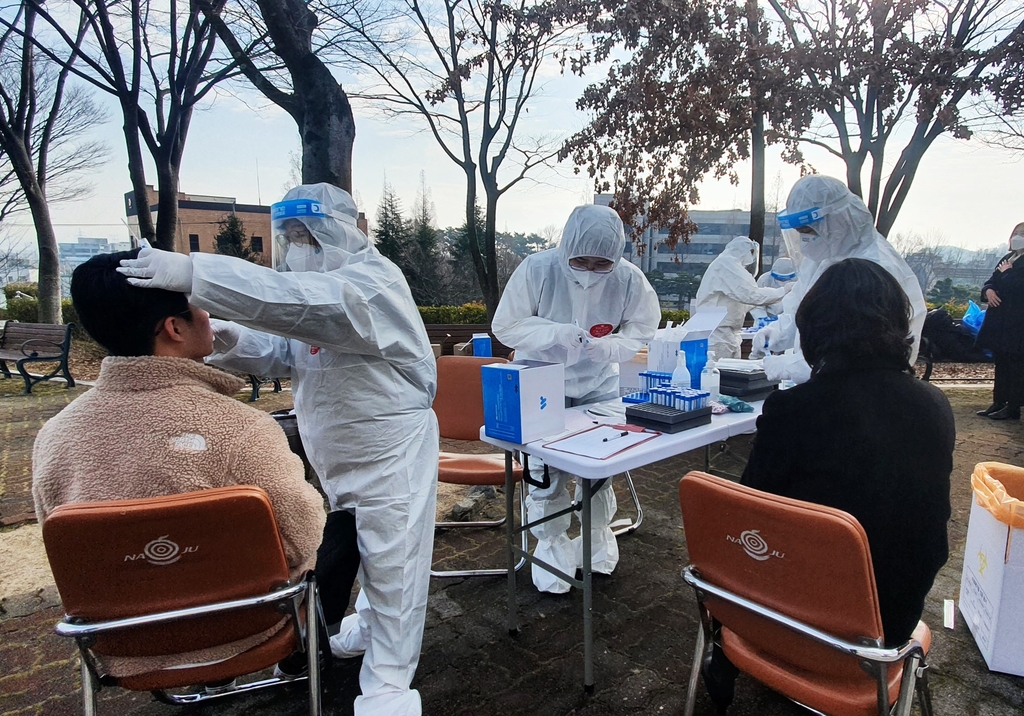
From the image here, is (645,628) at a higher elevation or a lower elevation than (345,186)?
lower

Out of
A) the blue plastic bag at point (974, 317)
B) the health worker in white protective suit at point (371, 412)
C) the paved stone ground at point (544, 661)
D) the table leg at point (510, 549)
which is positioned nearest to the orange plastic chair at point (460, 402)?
the paved stone ground at point (544, 661)

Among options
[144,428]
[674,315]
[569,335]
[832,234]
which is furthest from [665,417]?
[674,315]

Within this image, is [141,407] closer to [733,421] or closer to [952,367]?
[733,421]

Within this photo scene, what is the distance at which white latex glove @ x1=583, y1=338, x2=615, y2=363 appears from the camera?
254 centimetres

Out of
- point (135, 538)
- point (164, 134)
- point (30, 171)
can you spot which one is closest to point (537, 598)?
point (135, 538)

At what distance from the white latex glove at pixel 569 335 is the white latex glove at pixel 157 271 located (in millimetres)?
Answer: 1517

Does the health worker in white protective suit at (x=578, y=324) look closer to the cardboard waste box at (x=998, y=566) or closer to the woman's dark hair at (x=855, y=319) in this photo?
the woman's dark hair at (x=855, y=319)

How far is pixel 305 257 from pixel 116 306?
2.03ft

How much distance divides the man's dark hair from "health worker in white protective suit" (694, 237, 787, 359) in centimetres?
514

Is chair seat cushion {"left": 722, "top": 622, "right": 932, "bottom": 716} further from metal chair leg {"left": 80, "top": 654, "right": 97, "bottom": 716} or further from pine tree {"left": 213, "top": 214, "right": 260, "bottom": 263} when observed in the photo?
pine tree {"left": 213, "top": 214, "right": 260, "bottom": 263}

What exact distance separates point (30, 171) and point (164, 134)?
3.22 m

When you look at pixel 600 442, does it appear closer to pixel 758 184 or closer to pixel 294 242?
pixel 294 242

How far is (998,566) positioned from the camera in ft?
6.14

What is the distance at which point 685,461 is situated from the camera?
4.35 meters
